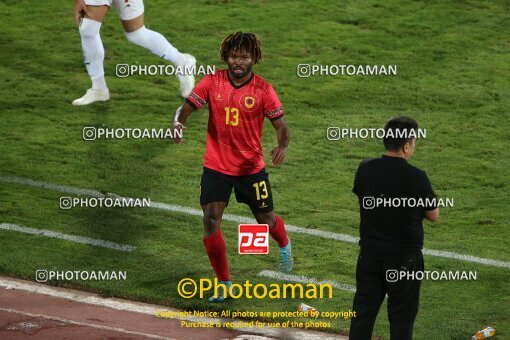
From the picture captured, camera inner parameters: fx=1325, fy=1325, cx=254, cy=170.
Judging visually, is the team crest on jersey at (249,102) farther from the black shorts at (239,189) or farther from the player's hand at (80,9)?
the player's hand at (80,9)

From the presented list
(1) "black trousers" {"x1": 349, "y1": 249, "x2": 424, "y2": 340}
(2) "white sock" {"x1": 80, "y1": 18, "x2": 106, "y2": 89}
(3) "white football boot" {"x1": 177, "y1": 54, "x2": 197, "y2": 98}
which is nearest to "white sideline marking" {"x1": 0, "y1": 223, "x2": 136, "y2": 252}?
(2) "white sock" {"x1": 80, "y1": 18, "x2": 106, "y2": 89}

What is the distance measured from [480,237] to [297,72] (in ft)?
14.9

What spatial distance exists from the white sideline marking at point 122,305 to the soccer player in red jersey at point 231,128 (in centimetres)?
49

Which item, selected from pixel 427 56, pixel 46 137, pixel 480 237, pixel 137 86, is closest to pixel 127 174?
pixel 46 137

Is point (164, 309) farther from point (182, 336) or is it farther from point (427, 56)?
point (427, 56)

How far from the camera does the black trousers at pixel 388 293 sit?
8664mm

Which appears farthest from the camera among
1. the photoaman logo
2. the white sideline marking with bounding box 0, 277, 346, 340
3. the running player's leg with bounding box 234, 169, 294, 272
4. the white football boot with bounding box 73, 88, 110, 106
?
the white football boot with bounding box 73, 88, 110, 106

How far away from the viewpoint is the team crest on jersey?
34.3 ft

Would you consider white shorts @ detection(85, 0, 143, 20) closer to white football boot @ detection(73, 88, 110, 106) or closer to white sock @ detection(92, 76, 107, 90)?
white sock @ detection(92, 76, 107, 90)

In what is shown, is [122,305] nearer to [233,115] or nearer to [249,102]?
[233,115]

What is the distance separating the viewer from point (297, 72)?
1584 centimetres

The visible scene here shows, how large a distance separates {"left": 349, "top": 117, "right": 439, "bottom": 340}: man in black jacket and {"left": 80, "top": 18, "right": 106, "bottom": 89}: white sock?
20.5 feet

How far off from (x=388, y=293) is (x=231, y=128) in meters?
2.37

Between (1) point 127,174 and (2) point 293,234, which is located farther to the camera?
(1) point 127,174
